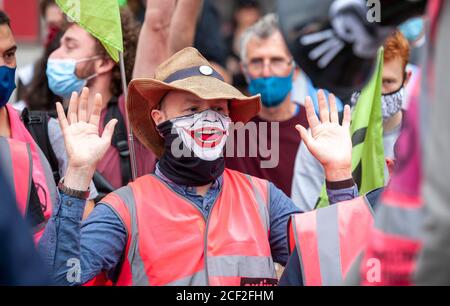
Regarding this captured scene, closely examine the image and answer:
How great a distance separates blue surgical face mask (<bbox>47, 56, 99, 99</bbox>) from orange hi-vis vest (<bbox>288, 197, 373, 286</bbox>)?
2154mm

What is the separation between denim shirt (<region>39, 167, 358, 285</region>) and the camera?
3221 mm

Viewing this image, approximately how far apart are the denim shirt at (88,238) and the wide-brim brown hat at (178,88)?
0.41 m

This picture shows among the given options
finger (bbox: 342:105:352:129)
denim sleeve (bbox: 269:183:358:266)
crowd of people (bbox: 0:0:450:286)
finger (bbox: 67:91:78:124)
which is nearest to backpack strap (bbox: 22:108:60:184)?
crowd of people (bbox: 0:0:450:286)

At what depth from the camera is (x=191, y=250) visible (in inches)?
135

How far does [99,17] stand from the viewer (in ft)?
14.0

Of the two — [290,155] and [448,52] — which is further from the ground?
[448,52]

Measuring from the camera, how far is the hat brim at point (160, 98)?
3703mm

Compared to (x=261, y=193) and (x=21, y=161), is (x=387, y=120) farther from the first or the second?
(x=21, y=161)

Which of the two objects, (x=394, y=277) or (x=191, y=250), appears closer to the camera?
(x=394, y=277)

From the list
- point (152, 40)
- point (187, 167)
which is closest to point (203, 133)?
point (187, 167)

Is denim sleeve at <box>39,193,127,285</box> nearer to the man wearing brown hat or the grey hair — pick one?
the man wearing brown hat

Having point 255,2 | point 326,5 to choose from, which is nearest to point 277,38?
point 326,5

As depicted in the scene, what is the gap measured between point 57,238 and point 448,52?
5.85ft
